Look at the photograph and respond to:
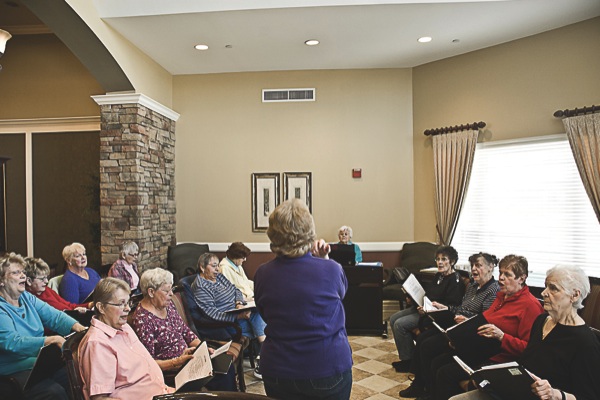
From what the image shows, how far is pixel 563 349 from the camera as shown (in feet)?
6.99

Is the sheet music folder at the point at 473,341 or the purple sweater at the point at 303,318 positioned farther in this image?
Answer: the sheet music folder at the point at 473,341

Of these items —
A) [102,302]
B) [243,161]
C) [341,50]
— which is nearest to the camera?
[102,302]

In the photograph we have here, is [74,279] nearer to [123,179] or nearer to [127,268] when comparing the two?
[127,268]

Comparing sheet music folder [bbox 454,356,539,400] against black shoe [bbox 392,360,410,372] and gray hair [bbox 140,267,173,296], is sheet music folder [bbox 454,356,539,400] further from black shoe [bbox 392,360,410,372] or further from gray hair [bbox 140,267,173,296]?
black shoe [bbox 392,360,410,372]

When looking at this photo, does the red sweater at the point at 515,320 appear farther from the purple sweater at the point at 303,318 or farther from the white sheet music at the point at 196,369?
the white sheet music at the point at 196,369

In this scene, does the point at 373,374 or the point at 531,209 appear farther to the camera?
the point at 531,209

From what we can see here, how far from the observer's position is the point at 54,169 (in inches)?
235

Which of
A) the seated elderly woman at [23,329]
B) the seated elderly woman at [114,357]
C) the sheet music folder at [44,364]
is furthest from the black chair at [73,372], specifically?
the seated elderly woman at [23,329]

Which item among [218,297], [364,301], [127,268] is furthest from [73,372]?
[364,301]

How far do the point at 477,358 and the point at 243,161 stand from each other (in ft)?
14.2

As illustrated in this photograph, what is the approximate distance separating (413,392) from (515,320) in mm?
1098

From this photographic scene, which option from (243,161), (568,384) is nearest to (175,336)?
(568,384)

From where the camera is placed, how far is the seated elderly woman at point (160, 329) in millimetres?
2627

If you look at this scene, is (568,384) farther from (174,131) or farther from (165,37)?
(174,131)
